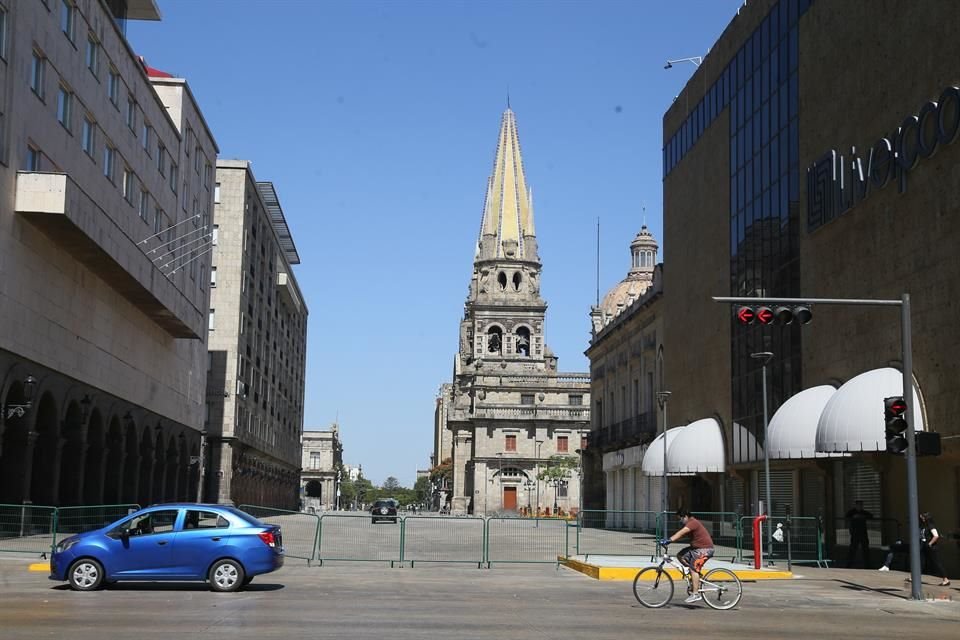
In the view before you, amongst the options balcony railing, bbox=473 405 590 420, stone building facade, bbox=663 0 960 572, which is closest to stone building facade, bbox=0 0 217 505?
stone building facade, bbox=663 0 960 572

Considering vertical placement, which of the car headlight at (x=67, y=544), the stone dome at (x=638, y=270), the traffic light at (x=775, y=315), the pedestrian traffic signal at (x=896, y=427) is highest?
the stone dome at (x=638, y=270)

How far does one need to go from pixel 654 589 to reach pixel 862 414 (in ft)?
31.8

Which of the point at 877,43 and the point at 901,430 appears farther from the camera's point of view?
the point at 877,43

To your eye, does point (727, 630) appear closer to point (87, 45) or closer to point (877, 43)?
point (877, 43)

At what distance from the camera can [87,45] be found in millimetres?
43000

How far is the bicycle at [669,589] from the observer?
19031 mm

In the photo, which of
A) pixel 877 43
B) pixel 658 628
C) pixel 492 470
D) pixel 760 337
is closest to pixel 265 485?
pixel 492 470

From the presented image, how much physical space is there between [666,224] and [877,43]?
23399 mm

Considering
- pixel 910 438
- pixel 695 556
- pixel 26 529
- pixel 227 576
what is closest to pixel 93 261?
pixel 26 529

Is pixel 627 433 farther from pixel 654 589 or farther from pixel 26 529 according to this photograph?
pixel 654 589

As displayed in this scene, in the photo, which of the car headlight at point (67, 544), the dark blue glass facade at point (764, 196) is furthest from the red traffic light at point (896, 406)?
the car headlight at point (67, 544)

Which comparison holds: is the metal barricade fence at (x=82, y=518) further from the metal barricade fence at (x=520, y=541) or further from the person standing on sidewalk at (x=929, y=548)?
the person standing on sidewalk at (x=929, y=548)

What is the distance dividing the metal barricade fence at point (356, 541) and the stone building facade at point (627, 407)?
19525mm

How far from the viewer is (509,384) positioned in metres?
125
